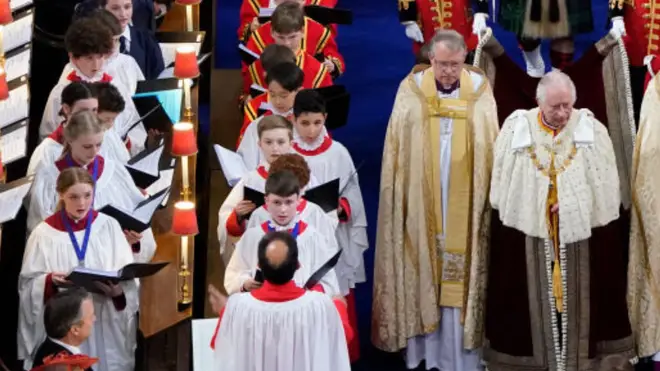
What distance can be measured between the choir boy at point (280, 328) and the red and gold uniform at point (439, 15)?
414 cm

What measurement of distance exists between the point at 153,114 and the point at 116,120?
0.21 meters

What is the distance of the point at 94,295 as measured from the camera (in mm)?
9906

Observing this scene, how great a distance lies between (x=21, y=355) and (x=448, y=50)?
2.69 metres

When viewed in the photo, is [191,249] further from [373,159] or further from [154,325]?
[373,159]

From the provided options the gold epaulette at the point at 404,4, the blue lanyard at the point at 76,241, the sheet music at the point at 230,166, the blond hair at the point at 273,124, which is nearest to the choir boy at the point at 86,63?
the sheet music at the point at 230,166

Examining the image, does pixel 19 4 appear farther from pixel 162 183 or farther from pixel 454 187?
pixel 454 187

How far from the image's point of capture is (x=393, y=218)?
10844mm

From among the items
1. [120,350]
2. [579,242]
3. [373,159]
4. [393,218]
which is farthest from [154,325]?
[373,159]

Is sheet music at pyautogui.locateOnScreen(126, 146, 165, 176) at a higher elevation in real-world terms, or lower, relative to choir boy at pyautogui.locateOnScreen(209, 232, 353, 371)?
higher

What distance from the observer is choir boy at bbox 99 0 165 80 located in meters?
11.7

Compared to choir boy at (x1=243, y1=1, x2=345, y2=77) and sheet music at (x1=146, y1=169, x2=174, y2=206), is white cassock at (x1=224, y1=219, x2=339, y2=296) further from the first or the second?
choir boy at (x1=243, y1=1, x2=345, y2=77)

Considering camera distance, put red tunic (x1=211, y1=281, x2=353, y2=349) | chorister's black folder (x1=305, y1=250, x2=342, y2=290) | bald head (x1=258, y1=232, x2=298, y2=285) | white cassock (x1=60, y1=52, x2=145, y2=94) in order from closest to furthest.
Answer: bald head (x1=258, y1=232, x2=298, y2=285) < red tunic (x1=211, y1=281, x2=353, y2=349) < chorister's black folder (x1=305, y1=250, x2=342, y2=290) < white cassock (x1=60, y1=52, x2=145, y2=94)

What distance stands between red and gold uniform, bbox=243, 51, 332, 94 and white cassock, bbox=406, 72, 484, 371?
1.08 meters

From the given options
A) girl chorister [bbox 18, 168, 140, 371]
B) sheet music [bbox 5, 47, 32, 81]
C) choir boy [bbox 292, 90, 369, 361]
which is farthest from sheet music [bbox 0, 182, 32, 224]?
sheet music [bbox 5, 47, 32, 81]
